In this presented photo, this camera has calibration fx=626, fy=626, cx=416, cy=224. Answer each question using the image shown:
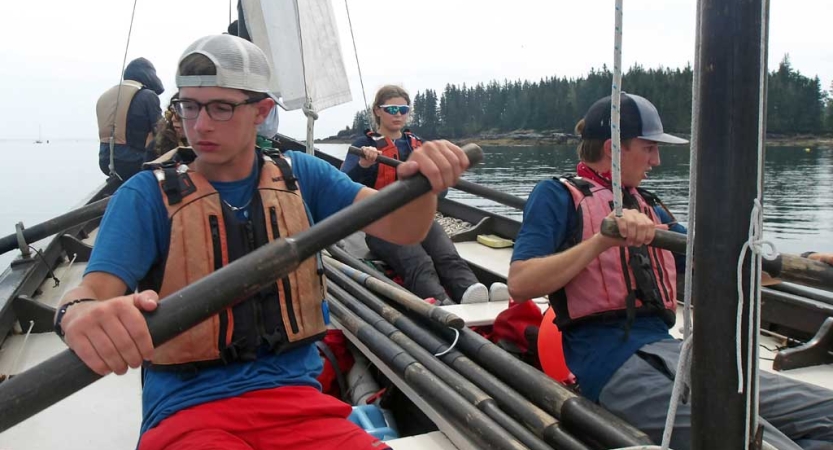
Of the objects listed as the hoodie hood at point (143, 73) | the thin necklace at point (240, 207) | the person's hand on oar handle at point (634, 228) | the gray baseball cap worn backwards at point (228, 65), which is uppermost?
the hoodie hood at point (143, 73)

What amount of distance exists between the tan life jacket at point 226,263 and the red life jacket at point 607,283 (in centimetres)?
99

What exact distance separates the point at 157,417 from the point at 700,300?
5.00 feet

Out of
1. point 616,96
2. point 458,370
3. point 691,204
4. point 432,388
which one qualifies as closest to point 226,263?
point 432,388

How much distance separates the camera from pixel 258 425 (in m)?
1.85

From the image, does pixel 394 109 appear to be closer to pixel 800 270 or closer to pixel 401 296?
pixel 401 296

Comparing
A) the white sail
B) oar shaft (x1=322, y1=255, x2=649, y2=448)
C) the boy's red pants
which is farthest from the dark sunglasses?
the boy's red pants

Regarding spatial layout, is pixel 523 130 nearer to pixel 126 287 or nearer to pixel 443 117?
pixel 443 117

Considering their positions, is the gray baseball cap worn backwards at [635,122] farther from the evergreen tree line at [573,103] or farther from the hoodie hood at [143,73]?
the evergreen tree line at [573,103]

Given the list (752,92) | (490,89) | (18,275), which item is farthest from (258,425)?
(490,89)

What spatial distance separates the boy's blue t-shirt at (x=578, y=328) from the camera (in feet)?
7.83

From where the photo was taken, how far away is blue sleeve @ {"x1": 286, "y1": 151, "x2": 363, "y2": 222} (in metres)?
2.27

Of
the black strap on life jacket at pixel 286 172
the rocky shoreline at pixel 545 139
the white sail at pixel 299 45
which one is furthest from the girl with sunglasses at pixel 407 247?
the rocky shoreline at pixel 545 139

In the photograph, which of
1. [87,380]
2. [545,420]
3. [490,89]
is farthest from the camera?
[490,89]

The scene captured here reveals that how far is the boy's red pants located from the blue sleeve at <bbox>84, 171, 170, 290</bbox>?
0.43 meters
